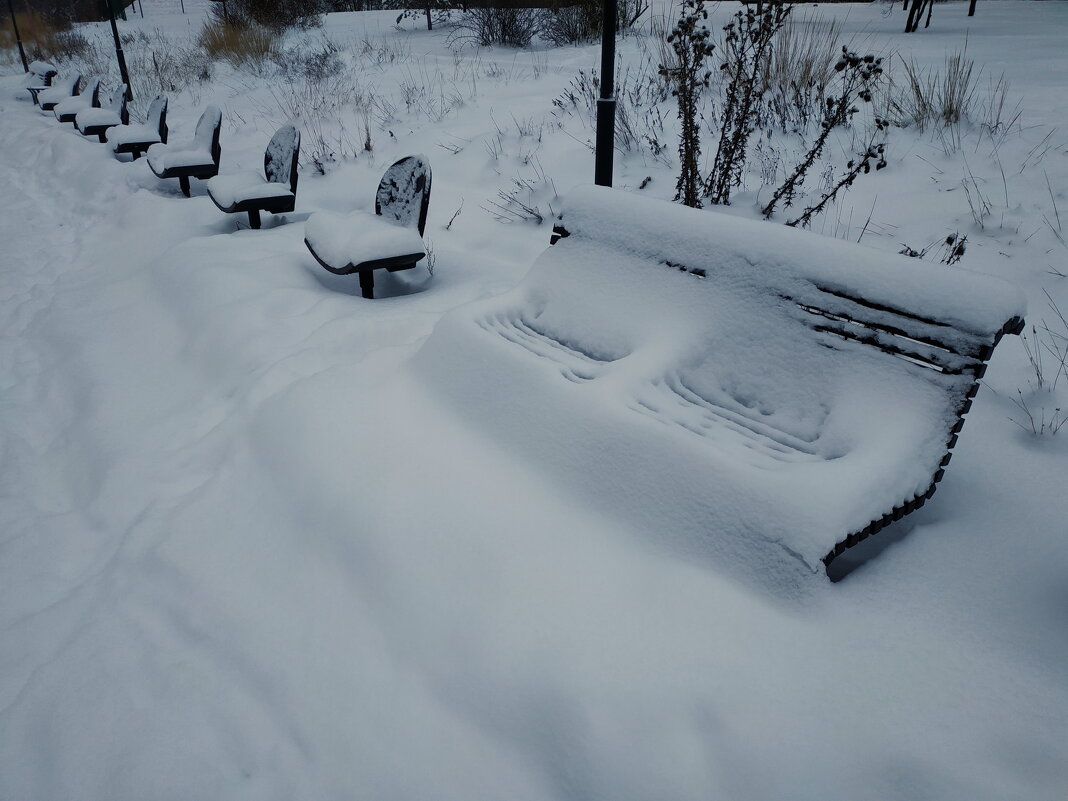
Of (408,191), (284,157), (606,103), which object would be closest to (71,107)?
(284,157)

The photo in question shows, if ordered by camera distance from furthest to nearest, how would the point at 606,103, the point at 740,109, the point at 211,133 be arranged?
the point at 211,133 → the point at 740,109 → the point at 606,103

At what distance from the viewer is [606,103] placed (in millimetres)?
3188

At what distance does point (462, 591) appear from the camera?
1.80 metres

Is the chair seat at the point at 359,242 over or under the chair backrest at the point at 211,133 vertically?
under

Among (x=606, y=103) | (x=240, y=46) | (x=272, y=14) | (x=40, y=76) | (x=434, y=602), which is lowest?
(x=434, y=602)

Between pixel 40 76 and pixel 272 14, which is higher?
pixel 272 14

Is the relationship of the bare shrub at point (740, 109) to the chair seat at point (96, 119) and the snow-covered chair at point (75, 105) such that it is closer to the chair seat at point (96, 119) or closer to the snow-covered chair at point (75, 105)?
the chair seat at point (96, 119)

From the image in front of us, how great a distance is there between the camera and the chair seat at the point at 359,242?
11.7ft

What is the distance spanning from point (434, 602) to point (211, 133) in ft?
19.5

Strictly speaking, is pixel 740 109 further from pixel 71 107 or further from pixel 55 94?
pixel 55 94

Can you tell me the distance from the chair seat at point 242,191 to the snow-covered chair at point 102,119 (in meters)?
4.27

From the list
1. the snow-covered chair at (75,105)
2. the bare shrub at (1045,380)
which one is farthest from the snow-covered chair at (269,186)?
the snow-covered chair at (75,105)

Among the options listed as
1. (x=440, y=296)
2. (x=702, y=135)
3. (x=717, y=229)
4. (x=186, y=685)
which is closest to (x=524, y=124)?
(x=702, y=135)

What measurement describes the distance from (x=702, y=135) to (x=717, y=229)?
11.6 ft
